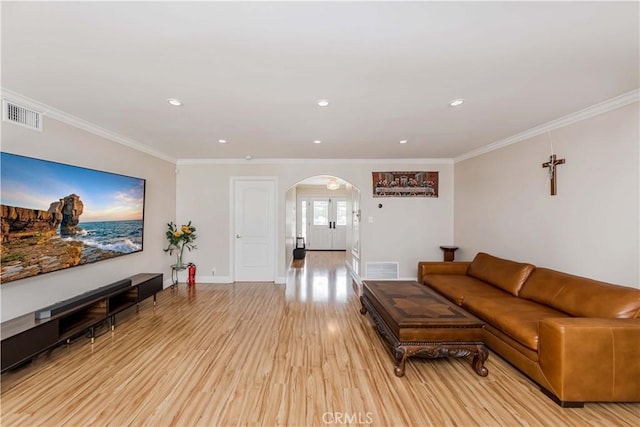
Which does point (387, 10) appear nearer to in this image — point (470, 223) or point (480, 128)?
point (480, 128)

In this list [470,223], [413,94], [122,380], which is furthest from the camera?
[470,223]

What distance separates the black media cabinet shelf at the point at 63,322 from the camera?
2.12m

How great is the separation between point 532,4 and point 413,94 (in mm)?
1104

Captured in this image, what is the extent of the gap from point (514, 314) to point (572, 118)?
2.31 m

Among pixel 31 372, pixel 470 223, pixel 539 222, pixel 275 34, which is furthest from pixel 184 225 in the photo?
pixel 539 222

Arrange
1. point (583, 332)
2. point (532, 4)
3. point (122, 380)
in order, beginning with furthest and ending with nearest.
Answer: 1. point (122, 380)
2. point (583, 332)
3. point (532, 4)

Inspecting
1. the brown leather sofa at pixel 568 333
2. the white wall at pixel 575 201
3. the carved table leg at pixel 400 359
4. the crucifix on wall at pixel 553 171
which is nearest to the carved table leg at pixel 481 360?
the brown leather sofa at pixel 568 333

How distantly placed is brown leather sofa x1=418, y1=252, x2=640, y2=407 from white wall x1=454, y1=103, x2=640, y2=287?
38cm

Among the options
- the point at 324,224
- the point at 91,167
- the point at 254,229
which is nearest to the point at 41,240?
the point at 91,167

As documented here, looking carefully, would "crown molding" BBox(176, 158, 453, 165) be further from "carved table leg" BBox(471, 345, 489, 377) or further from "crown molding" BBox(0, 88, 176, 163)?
"carved table leg" BBox(471, 345, 489, 377)

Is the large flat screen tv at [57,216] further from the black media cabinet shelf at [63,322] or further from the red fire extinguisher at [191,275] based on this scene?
the red fire extinguisher at [191,275]

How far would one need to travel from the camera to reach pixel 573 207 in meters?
3.05

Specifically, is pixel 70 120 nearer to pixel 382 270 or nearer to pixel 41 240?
pixel 41 240

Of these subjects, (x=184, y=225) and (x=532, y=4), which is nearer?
(x=532, y=4)
